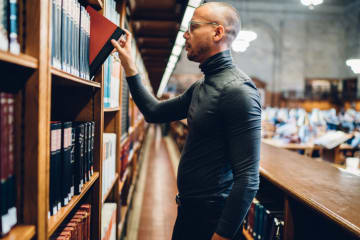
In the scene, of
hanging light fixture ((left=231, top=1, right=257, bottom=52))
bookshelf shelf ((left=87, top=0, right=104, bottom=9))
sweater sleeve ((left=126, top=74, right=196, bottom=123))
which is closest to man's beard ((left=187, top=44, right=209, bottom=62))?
sweater sleeve ((left=126, top=74, right=196, bottom=123))

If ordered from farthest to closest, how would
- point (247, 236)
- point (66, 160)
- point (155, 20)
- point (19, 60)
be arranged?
point (155, 20) < point (247, 236) < point (66, 160) < point (19, 60)

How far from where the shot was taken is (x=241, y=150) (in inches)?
39.1

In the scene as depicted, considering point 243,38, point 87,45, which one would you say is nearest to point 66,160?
point 87,45

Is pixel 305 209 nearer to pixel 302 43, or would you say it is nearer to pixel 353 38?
pixel 302 43

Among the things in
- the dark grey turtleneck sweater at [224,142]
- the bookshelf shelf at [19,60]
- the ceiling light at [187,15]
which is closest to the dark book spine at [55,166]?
the bookshelf shelf at [19,60]

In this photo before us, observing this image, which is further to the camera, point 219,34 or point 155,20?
point 155,20

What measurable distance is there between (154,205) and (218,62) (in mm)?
2870

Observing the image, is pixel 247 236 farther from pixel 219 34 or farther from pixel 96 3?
pixel 96 3

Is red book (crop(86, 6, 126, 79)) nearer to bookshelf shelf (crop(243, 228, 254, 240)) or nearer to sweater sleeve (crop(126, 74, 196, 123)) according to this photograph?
sweater sleeve (crop(126, 74, 196, 123))

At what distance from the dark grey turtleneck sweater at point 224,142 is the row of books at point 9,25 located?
0.66 meters

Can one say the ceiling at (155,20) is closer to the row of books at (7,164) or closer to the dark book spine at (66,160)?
the dark book spine at (66,160)

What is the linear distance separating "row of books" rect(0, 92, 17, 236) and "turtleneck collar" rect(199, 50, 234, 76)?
0.74m

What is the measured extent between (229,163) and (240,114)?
0.78 ft

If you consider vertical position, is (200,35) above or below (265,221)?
above
